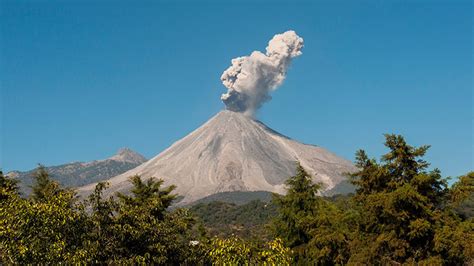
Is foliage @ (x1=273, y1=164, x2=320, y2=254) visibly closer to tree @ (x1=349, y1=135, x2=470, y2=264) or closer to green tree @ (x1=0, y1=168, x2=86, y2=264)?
tree @ (x1=349, y1=135, x2=470, y2=264)

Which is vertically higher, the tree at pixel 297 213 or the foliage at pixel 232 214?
the foliage at pixel 232 214

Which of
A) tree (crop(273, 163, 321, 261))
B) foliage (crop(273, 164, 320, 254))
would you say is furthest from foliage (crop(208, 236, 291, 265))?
foliage (crop(273, 164, 320, 254))

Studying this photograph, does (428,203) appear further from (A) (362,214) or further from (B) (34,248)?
(B) (34,248)

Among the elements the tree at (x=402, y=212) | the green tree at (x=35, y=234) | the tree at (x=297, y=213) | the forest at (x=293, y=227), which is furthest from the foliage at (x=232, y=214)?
the green tree at (x=35, y=234)

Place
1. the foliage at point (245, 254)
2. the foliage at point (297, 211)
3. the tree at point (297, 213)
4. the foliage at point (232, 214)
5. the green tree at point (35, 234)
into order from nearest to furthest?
the green tree at point (35, 234) → the foliage at point (245, 254) → the tree at point (297, 213) → the foliage at point (297, 211) → the foliage at point (232, 214)

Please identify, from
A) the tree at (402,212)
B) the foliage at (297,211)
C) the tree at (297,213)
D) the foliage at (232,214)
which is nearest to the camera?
the tree at (402,212)

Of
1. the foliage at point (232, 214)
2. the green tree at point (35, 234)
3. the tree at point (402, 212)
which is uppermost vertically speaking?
the foliage at point (232, 214)

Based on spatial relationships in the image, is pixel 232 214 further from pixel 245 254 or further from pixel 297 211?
pixel 245 254

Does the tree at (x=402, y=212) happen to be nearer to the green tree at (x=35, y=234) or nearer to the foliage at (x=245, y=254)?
the foliage at (x=245, y=254)
